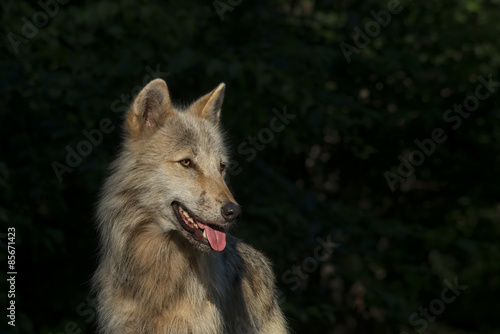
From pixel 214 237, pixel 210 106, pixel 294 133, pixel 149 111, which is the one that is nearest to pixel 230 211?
pixel 214 237

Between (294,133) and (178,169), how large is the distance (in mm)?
4422

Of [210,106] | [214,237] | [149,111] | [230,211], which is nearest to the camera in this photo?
[230,211]

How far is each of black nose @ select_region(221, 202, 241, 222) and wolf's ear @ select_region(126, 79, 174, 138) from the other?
3.04ft

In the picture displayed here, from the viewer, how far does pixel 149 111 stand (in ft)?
17.0

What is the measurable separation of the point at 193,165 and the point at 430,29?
6.31 metres

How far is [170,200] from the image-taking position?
4.80 meters

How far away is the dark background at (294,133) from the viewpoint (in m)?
7.59

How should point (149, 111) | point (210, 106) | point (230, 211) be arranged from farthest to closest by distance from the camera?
point (210, 106) < point (149, 111) < point (230, 211)

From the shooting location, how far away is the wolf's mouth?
4.67m

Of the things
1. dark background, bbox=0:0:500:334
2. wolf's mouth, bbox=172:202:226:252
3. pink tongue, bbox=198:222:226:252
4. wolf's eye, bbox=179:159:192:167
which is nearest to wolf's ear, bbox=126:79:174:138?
wolf's eye, bbox=179:159:192:167

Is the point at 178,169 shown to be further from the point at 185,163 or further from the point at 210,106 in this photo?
the point at 210,106

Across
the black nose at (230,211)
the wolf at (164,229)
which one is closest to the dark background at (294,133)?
the wolf at (164,229)

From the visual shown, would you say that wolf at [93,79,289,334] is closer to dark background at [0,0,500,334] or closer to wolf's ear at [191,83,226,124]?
wolf's ear at [191,83,226,124]

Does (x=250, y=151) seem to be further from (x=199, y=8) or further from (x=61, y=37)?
(x=61, y=37)
